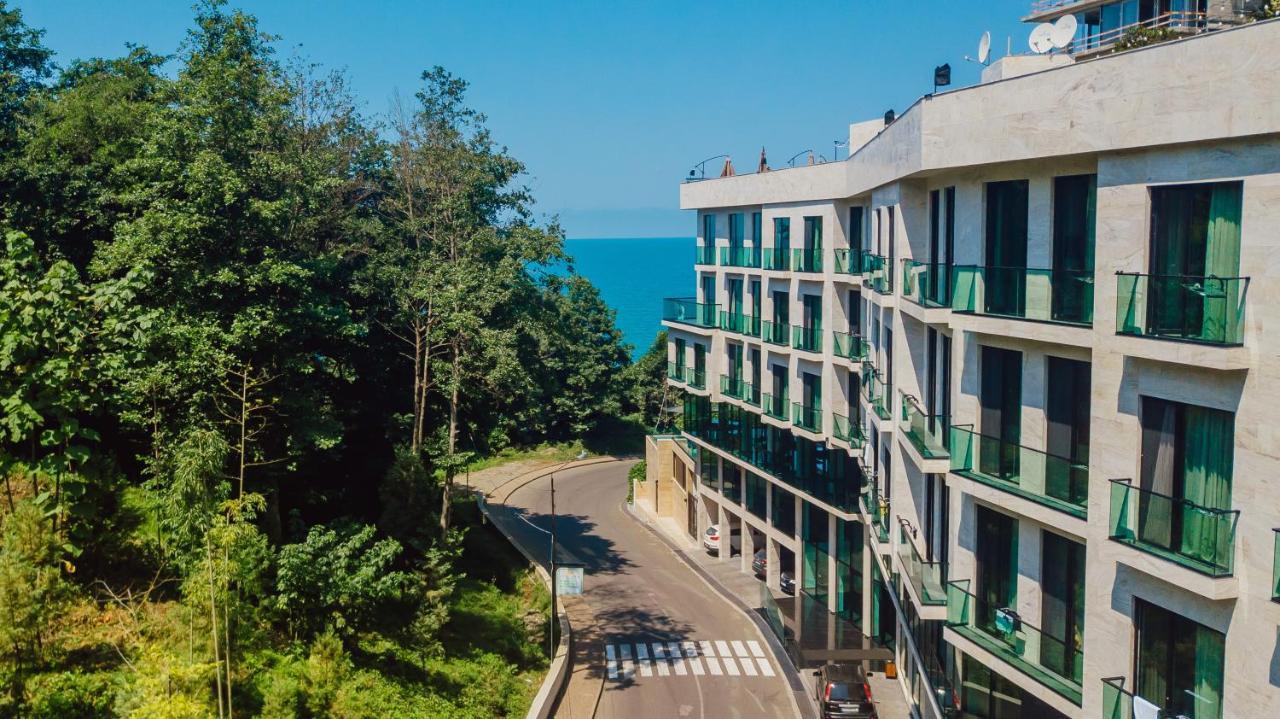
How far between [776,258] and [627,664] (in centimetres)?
1661

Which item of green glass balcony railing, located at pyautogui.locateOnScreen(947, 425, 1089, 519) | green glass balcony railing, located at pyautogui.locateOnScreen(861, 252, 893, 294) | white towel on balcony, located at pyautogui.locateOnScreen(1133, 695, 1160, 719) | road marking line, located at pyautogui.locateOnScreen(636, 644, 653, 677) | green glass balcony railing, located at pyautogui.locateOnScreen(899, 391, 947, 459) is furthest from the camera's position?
road marking line, located at pyautogui.locateOnScreen(636, 644, 653, 677)

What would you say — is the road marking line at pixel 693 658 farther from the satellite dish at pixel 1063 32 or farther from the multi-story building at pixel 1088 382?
the satellite dish at pixel 1063 32

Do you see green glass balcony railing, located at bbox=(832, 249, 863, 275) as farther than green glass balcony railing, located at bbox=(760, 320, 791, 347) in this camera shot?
No

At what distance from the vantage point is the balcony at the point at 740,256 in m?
43.4

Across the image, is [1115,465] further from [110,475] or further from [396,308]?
[396,308]

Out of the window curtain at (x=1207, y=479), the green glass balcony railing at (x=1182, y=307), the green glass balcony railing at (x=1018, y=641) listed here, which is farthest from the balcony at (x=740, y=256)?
the window curtain at (x=1207, y=479)

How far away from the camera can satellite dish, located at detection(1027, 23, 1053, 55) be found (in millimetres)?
20094

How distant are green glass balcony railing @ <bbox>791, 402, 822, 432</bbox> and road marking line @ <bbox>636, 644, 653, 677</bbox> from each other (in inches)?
393

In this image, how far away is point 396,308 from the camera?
38688 millimetres

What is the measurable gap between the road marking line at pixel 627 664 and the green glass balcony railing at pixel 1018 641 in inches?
643

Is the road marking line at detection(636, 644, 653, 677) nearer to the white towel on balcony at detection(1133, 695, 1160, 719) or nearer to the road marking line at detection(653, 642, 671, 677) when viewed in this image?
the road marking line at detection(653, 642, 671, 677)

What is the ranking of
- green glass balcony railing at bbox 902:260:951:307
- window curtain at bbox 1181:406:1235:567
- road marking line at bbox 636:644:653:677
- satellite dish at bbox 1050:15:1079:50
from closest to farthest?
window curtain at bbox 1181:406:1235:567 < satellite dish at bbox 1050:15:1079:50 < green glass balcony railing at bbox 902:260:951:307 < road marking line at bbox 636:644:653:677

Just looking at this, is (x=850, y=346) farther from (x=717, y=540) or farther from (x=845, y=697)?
(x=717, y=540)

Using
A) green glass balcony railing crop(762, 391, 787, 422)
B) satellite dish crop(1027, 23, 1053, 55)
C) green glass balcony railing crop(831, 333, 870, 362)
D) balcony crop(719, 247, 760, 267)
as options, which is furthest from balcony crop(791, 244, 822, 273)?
satellite dish crop(1027, 23, 1053, 55)
